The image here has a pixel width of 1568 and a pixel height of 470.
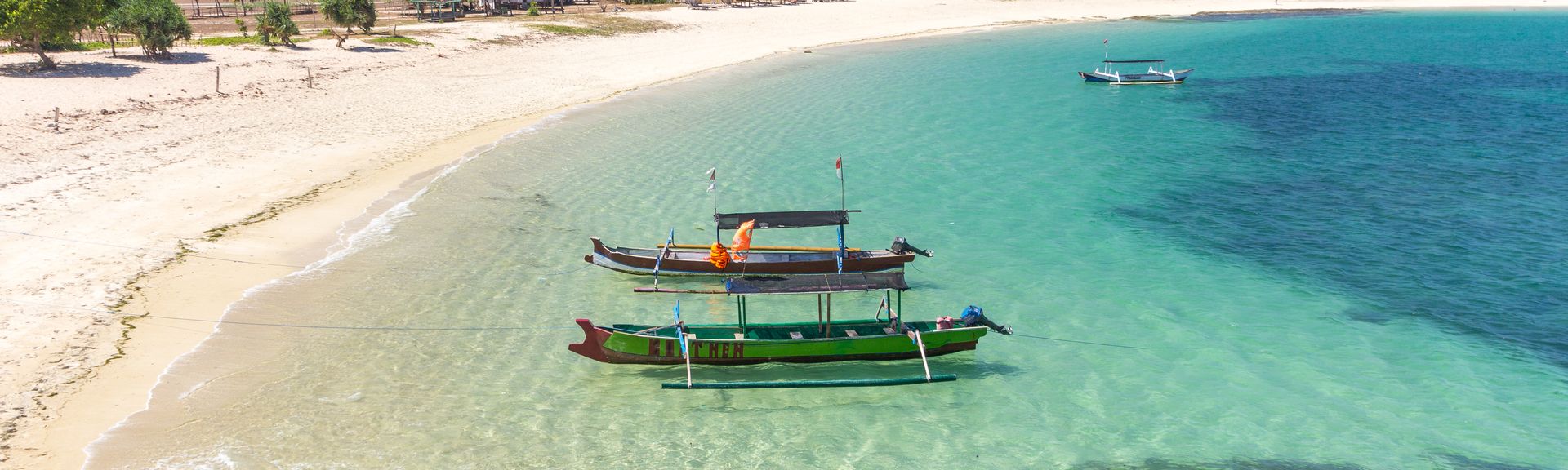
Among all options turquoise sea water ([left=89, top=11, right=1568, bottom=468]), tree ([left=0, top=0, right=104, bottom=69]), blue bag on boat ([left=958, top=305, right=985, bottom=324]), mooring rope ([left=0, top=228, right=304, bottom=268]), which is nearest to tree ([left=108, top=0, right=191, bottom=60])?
tree ([left=0, top=0, right=104, bottom=69])

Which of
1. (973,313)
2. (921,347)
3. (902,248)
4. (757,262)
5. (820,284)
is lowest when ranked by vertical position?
(921,347)

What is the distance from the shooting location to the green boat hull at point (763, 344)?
61.3ft

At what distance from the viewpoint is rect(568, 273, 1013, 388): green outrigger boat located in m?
18.5

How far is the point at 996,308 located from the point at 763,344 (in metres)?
6.84

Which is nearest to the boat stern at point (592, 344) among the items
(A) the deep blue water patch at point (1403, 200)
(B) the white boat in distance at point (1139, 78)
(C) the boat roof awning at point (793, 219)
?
(C) the boat roof awning at point (793, 219)

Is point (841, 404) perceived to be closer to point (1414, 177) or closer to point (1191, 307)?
point (1191, 307)

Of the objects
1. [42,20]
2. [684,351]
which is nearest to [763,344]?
[684,351]

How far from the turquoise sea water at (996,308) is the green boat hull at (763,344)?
44 centimetres

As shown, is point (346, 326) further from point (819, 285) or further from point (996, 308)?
point (996, 308)

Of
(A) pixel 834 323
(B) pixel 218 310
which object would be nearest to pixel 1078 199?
(A) pixel 834 323

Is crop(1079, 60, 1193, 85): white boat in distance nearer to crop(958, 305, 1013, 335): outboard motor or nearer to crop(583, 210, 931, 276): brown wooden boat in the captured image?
crop(583, 210, 931, 276): brown wooden boat

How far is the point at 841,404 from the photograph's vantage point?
1795cm

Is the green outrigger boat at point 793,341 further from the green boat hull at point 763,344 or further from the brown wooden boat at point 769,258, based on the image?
the brown wooden boat at point 769,258

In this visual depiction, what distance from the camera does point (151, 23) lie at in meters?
45.3
